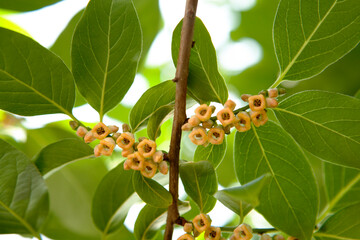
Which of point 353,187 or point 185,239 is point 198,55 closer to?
point 185,239

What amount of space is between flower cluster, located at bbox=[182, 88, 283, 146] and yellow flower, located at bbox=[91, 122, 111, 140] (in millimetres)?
184

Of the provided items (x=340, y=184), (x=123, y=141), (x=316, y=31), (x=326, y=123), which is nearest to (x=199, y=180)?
(x=123, y=141)

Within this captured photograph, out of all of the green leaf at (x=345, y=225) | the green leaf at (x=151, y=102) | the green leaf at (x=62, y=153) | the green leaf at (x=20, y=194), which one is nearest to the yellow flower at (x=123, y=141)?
the green leaf at (x=151, y=102)

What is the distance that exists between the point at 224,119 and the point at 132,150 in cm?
21

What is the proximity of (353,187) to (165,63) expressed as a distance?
1.15m

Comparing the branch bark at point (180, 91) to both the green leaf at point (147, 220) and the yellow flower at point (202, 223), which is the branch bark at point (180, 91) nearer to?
the yellow flower at point (202, 223)

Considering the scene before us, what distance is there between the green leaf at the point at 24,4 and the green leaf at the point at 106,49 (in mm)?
524

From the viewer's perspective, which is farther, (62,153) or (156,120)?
(62,153)

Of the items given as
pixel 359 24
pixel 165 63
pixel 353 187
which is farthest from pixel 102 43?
pixel 165 63

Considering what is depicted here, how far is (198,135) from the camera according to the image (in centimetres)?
90

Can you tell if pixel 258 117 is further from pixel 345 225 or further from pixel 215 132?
pixel 345 225

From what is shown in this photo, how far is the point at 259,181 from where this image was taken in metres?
0.71

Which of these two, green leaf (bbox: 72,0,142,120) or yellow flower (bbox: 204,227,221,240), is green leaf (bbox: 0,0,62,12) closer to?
green leaf (bbox: 72,0,142,120)

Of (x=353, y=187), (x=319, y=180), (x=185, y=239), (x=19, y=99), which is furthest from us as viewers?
(x=319, y=180)
